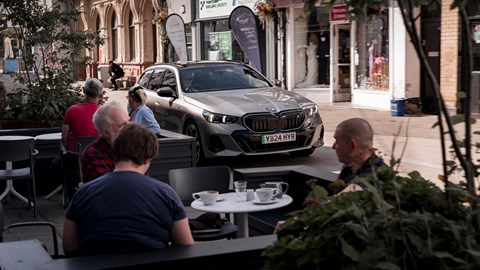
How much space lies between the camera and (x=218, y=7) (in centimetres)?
2817

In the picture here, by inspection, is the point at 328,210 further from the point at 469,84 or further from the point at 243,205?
the point at 243,205

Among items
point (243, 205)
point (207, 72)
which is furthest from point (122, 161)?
point (207, 72)

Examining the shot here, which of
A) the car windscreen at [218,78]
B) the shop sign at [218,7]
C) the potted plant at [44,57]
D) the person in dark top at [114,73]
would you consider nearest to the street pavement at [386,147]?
the car windscreen at [218,78]

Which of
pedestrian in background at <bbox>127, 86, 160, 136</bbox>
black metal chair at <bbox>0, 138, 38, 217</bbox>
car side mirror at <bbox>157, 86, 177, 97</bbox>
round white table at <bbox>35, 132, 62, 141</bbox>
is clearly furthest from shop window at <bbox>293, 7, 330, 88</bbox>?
black metal chair at <bbox>0, 138, 38, 217</bbox>

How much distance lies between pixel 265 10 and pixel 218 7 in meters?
4.72

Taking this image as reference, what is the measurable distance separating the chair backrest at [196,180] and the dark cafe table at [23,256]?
260cm

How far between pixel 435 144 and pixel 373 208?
1128 cm

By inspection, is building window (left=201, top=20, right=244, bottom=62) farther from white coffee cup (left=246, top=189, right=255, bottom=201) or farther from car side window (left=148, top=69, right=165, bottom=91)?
white coffee cup (left=246, top=189, right=255, bottom=201)

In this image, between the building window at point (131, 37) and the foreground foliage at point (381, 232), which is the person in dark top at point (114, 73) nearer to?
the building window at point (131, 37)

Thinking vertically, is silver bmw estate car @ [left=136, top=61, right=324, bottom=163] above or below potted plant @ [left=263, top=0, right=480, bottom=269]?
below

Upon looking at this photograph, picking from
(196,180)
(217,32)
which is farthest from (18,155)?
(217,32)

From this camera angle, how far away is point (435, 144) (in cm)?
1327

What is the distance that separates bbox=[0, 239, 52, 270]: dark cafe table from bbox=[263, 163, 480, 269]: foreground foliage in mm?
1248

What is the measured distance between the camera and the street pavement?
3.56 m
